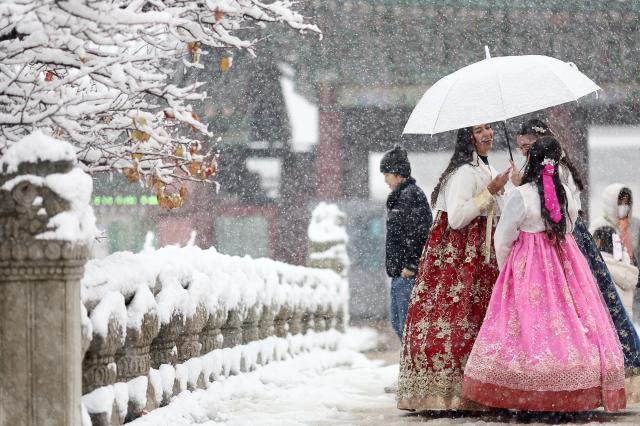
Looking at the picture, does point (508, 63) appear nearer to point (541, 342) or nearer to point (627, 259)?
point (541, 342)

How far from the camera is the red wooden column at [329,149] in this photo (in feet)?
80.9

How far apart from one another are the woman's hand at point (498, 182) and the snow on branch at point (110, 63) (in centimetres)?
163

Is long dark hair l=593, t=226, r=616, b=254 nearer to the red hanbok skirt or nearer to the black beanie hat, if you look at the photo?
the black beanie hat

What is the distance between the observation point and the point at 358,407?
6.95m

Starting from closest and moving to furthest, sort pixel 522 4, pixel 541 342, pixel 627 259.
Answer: pixel 541 342
pixel 627 259
pixel 522 4

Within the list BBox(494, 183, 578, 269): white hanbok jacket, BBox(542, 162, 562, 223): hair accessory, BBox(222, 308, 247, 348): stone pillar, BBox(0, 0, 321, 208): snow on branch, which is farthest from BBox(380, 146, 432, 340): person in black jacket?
BBox(0, 0, 321, 208): snow on branch

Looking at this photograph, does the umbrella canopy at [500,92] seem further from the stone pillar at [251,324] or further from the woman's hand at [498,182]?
the stone pillar at [251,324]

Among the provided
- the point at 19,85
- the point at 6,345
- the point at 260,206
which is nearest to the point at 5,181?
the point at 6,345

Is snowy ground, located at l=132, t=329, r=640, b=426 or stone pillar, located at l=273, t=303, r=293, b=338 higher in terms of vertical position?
stone pillar, located at l=273, t=303, r=293, b=338

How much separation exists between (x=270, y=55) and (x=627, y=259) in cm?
1615

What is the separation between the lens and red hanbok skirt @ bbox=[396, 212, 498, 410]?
20.5 feet

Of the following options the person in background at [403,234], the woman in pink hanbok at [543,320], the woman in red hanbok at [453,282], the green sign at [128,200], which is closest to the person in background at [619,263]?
the person in background at [403,234]

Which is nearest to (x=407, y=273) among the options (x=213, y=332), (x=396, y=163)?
(x=396, y=163)

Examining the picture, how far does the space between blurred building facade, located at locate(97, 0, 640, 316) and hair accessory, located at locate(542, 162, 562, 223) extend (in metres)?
15.8
